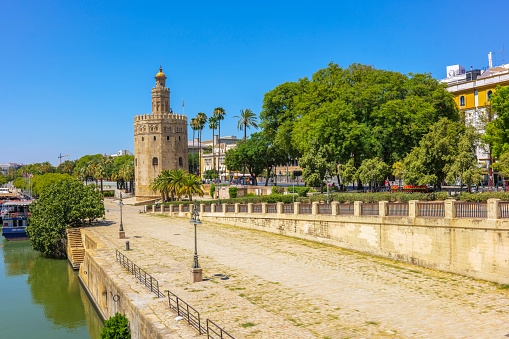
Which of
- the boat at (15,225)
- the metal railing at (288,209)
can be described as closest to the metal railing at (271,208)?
the metal railing at (288,209)

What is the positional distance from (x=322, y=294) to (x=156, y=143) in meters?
61.0

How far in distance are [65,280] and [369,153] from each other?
27.6 metres

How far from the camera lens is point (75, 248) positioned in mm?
34719

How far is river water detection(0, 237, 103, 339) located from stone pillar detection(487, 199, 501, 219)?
19084mm

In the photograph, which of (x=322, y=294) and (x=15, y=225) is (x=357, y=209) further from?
(x=15, y=225)

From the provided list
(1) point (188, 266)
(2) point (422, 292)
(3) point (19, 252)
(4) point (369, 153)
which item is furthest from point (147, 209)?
(2) point (422, 292)

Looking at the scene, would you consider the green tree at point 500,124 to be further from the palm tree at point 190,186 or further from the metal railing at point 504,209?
the palm tree at point 190,186

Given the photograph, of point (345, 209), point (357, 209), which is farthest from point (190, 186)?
point (357, 209)

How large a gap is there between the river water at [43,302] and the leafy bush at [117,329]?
5756 mm

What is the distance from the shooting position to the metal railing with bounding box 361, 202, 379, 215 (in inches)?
967

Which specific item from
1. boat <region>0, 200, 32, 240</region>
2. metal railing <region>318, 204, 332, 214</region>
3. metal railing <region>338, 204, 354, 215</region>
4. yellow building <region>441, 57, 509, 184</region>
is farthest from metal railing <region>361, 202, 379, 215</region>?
boat <region>0, 200, 32, 240</region>

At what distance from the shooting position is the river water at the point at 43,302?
21.9 meters

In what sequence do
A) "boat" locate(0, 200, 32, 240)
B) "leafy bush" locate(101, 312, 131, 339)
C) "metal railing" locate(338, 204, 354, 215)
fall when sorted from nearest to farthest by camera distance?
1. "leafy bush" locate(101, 312, 131, 339)
2. "metal railing" locate(338, 204, 354, 215)
3. "boat" locate(0, 200, 32, 240)

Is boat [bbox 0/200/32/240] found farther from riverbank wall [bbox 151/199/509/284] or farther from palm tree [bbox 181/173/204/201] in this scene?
riverbank wall [bbox 151/199/509/284]
